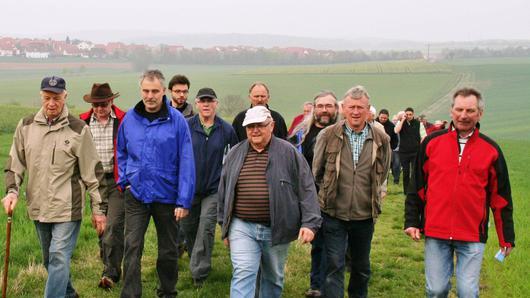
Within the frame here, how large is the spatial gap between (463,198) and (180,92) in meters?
4.14

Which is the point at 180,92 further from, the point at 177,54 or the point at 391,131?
the point at 177,54


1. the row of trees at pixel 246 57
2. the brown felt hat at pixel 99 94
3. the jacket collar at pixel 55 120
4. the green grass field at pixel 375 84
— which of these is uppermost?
the row of trees at pixel 246 57

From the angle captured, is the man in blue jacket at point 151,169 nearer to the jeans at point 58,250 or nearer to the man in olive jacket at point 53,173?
the man in olive jacket at point 53,173

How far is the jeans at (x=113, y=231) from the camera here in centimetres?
665

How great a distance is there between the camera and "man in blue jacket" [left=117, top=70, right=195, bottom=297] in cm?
559

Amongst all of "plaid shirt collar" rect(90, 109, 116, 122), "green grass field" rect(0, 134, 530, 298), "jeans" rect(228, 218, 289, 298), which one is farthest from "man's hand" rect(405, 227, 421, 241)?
"plaid shirt collar" rect(90, 109, 116, 122)

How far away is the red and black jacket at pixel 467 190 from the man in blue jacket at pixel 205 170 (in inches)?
105

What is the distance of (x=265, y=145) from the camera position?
5223mm

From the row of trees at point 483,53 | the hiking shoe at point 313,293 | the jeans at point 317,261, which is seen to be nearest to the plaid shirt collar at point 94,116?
the jeans at point 317,261

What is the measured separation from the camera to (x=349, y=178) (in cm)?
568

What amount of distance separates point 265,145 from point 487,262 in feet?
15.4

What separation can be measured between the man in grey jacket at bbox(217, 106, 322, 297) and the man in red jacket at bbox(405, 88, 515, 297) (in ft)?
3.38

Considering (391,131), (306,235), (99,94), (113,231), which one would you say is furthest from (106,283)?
(391,131)

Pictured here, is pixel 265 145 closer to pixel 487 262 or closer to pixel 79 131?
pixel 79 131
